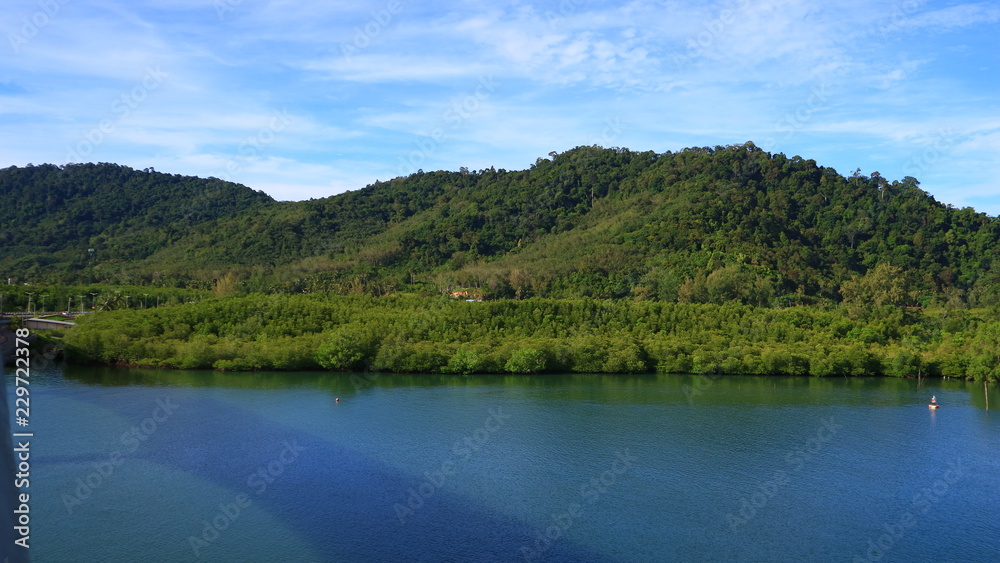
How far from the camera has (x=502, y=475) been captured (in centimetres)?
2462

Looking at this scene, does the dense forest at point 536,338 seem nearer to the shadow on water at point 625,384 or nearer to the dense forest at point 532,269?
the dense forest at point 532,269

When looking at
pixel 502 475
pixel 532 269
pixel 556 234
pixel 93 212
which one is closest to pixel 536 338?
pixel 532 269

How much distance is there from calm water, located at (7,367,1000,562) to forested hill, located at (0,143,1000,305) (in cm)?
2619

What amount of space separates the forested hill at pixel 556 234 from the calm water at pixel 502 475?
26.2 metres

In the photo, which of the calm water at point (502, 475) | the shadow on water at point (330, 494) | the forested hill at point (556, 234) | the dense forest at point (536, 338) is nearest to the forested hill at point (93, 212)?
the forested hill at point (556, 234)

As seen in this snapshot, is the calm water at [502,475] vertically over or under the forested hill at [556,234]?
under

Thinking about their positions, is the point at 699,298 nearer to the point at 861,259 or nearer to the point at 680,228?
the point at 680,228

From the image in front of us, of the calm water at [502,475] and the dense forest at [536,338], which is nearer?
the calm water at [502,475]

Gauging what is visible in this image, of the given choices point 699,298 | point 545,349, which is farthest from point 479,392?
point 699,298

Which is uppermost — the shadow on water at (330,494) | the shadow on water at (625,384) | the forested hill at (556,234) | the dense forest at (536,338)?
the forested hill at (556,234)

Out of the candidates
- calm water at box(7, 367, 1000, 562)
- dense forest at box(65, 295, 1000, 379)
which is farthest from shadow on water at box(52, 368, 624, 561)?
dense forest at box(65, 295, 1000, 379)

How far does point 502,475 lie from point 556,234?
62144mm

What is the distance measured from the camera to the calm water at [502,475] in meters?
19.1

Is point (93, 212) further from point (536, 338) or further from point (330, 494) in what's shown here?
point (330, 494)
